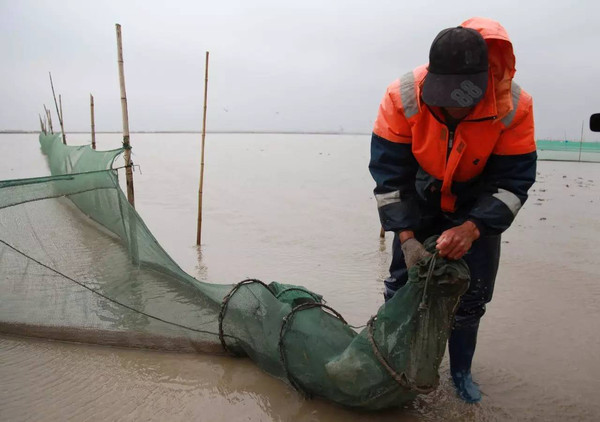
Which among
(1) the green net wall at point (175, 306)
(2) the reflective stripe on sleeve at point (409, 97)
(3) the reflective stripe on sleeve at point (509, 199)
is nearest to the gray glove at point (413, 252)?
(1) the green net wall at point (175, 306)

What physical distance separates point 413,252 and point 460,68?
2.76 feet

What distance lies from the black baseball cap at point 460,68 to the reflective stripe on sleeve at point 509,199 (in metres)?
0.50

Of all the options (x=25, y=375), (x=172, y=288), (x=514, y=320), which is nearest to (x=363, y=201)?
(x=514, y=320)

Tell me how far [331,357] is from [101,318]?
172 centimetres

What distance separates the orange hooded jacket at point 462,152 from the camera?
195cm

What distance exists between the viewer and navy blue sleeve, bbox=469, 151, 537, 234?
2.03 metres

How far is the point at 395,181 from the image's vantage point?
7.23 ft

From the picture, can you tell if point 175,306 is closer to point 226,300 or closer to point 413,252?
point 226,300

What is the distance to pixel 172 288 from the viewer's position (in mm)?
3119

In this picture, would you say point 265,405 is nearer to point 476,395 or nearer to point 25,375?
point 476,395

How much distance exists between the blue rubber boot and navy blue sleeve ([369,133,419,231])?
72 cm

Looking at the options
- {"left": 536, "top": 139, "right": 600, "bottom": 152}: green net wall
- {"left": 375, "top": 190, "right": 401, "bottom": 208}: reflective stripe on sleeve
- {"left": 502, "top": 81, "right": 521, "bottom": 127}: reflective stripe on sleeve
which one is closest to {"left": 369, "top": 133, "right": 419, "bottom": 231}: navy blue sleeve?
{"left": 375, "top": 190, "right": 401, "bottom": 208}: reflective stripe on sleeve

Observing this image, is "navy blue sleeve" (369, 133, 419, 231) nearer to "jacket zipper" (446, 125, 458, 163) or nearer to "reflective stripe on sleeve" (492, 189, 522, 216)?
"jacket zipper" (446, 125, 458, 163)

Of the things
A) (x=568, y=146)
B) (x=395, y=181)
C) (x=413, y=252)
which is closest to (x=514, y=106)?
(x=395, y=181)
